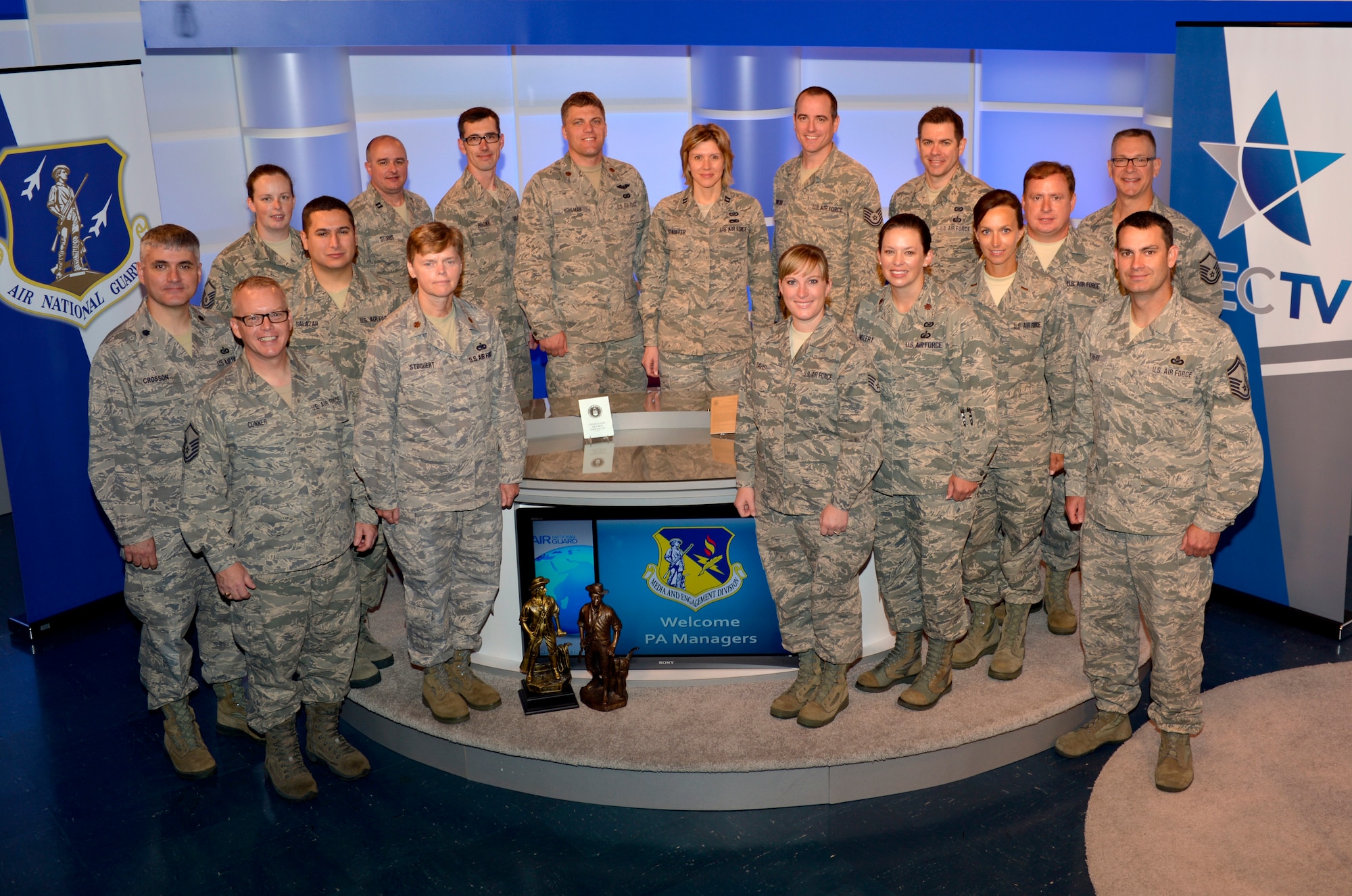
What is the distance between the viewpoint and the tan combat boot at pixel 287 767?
4.04m

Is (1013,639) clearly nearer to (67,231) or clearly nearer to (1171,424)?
(1171,424)

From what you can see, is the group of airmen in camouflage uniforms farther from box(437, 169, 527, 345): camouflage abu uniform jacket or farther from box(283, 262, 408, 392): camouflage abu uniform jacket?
box(437, 169, 527, 345): camouflage abu uniform jacket

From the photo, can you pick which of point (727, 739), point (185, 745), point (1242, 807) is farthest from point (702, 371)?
point (1242, 807)

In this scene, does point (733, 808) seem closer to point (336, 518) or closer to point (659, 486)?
point (659, 486)

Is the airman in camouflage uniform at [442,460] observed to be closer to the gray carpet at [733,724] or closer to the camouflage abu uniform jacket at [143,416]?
the gray carpet at [733,724]

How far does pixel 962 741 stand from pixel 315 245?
2992 millimetres

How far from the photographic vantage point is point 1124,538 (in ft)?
12.7

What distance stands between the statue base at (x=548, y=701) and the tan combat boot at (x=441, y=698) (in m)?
0.22

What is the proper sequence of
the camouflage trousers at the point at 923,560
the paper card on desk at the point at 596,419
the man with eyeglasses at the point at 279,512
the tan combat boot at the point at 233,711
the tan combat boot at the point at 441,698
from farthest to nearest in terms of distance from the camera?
the paper card on desk at the point at 596,419
the tan combat boot at the point at 233,711
the tan combat boot at the point at 441,698
the camouflage trousers at the point at 923,560
the man with eyeglasses at the point at 279,512

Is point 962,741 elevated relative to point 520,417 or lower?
lower

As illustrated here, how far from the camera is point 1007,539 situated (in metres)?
4.56

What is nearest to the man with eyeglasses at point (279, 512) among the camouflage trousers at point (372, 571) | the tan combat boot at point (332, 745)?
the tan combat boot at point (332, 745)

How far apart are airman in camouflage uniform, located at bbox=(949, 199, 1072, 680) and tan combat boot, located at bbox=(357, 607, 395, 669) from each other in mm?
2332

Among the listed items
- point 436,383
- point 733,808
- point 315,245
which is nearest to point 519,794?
point 733,808
